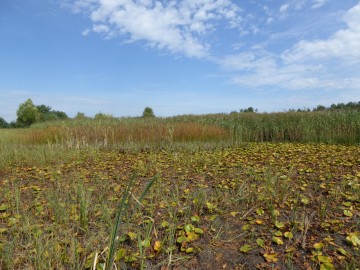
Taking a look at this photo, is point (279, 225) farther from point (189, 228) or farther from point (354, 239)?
point (189, 228)

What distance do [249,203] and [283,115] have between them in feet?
28.4

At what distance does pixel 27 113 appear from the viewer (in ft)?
115

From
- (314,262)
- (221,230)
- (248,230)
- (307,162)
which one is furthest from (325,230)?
(307,162)

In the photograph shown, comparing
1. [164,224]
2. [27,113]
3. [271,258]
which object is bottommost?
[271,258]

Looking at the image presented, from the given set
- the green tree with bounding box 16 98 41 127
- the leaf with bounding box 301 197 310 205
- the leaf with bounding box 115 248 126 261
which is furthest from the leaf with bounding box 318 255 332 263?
the green tree with bounding box 16 98 41 127

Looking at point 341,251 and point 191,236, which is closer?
point 341,251

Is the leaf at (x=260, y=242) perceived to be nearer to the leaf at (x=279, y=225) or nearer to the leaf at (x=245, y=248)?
the leaf at (x=245, y=248)

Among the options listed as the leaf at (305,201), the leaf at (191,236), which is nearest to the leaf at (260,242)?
the leaf at (191,236)

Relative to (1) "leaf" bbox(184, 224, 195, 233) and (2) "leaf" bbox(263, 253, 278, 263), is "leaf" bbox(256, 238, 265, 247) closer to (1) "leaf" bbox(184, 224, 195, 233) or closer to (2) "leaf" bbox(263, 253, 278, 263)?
(2) "leaf" bbox(263, 253, 278, 263)

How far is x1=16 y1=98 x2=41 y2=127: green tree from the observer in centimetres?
3519

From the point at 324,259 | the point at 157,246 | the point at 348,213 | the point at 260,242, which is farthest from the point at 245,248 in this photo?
the point at 348,213

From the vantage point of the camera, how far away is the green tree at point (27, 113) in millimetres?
35188

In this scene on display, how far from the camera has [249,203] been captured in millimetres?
3059

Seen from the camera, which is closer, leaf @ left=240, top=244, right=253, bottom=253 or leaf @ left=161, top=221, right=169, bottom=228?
leaf @ left=240, top=244, right=253, bottom=253
